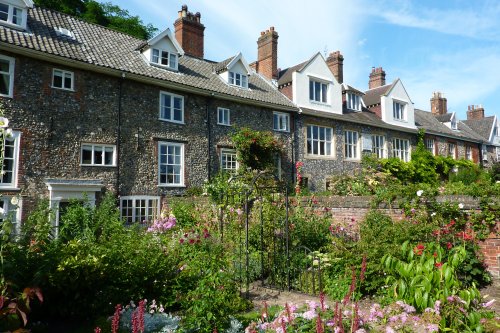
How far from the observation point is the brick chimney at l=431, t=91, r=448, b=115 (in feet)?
130

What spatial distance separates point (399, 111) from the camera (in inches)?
1141

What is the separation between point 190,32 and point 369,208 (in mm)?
16265

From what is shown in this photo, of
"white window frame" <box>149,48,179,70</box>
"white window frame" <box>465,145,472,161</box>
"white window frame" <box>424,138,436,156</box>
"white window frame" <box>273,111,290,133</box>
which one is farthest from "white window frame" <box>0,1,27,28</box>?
"white window frame" <box>465,145,472,161</box>

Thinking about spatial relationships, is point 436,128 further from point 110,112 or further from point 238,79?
point 110,112

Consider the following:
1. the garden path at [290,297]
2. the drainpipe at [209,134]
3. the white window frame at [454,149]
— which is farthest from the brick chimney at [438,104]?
the garden path at [290,297]

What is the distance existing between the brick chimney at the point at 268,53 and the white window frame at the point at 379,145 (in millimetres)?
8305

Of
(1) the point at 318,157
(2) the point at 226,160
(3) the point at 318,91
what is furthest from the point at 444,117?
(2) the point at 226,160

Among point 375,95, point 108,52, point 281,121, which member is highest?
point 375,95

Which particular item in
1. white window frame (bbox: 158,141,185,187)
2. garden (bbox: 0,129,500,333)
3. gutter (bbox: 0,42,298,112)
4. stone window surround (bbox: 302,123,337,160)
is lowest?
garden (bbox: 0,129,500,333)

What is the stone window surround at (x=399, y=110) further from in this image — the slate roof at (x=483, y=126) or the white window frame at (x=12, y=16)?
the white window frame at (x=12, y=16)

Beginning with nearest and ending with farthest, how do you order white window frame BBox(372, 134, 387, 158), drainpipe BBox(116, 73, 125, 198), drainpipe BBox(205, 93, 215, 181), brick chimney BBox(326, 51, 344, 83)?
1. drainpipe BBox(116, 73, 125, 198)
2. drainpipe BBox(205, 93, 215, 181)
3. white window frame BBox(372, 134, 387, 158)
4. brick chimney BBox(326, 51, 344, 83)

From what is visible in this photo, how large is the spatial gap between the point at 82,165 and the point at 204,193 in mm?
4984

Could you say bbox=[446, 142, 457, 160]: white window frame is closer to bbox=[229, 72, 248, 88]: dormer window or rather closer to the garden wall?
bbox=[229, 72, 248, 88]: dormer window

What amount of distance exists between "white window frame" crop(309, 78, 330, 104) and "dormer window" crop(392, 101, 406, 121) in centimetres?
721
